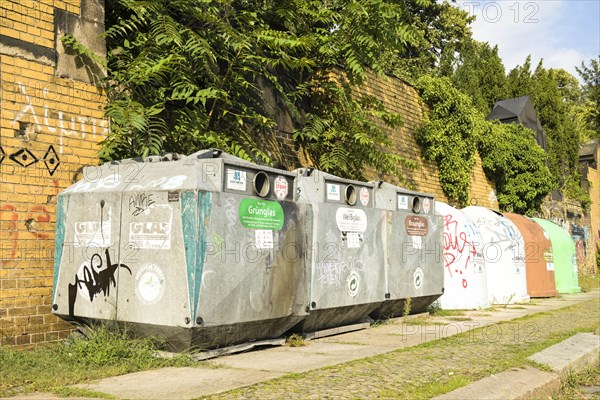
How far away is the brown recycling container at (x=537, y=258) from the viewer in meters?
13.8

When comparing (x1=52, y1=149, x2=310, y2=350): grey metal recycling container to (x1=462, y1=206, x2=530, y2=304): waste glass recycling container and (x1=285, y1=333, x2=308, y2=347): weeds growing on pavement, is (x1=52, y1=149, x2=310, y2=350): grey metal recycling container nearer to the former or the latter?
(x1=285, y1=333, x2=308, y2=347): weeds growing on pavement

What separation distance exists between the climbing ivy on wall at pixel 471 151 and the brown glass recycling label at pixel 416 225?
5.99 metres

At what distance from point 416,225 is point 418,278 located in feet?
2.48

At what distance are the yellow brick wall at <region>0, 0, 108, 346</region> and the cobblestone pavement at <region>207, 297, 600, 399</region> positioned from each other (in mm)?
2865

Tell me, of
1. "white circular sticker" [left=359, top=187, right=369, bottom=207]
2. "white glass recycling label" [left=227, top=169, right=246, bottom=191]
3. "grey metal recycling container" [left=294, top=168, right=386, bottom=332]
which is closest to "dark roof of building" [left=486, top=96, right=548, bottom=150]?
"white circular sticker" [left=359, top=187, right=369, bottom=207]

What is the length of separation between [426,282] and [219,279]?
4363mm

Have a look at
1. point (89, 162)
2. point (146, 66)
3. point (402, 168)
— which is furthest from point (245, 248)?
point (402, 168)

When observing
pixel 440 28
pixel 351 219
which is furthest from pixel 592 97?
pixel 351 219

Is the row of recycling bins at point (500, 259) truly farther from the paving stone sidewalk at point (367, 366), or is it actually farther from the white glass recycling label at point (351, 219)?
the white glass recycling label at point (351, 219)

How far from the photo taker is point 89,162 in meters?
6.89

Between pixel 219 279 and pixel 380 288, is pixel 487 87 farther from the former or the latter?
pixel 219 279

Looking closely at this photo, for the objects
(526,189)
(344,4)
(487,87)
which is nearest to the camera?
(344,4)

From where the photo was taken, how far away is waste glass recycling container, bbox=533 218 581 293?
1559 cm

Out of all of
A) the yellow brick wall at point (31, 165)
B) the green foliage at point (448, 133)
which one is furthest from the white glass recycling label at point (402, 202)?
the green foliage at point (448, 133)
